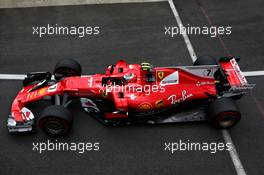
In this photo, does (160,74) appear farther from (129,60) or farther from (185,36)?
(185,36)

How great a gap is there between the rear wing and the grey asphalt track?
949mm

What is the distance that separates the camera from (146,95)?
26.9 feet

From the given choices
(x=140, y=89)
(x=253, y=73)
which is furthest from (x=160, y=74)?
(x=253, y=73)

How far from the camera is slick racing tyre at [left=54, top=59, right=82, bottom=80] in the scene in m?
9.12

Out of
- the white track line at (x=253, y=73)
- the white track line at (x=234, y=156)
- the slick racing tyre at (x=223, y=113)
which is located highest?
the white track line at (x=253, y=73)

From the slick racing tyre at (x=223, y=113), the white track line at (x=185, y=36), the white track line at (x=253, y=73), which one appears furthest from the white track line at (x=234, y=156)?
the white track line at (x=185, y=36)

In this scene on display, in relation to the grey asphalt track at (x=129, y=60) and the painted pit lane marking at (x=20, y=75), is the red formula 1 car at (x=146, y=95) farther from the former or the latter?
the painted pit lane marking at (x=20, y=75)

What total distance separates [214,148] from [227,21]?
578 cm

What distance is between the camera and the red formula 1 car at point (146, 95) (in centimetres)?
810

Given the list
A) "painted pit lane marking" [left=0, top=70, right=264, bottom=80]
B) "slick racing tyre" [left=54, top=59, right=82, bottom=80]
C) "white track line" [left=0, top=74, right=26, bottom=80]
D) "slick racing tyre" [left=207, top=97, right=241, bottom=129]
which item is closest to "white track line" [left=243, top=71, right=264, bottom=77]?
"painted pit lane marking" [left=0, top=70, right=264, bottom=80]

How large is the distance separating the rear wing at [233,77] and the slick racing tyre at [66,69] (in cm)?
382

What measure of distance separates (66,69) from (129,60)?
2311mm

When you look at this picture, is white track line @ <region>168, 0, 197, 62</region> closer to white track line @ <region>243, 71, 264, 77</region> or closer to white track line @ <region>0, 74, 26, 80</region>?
white track line @ <region>243, 71, 264, 77</region>

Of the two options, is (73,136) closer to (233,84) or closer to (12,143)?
(12,143)
